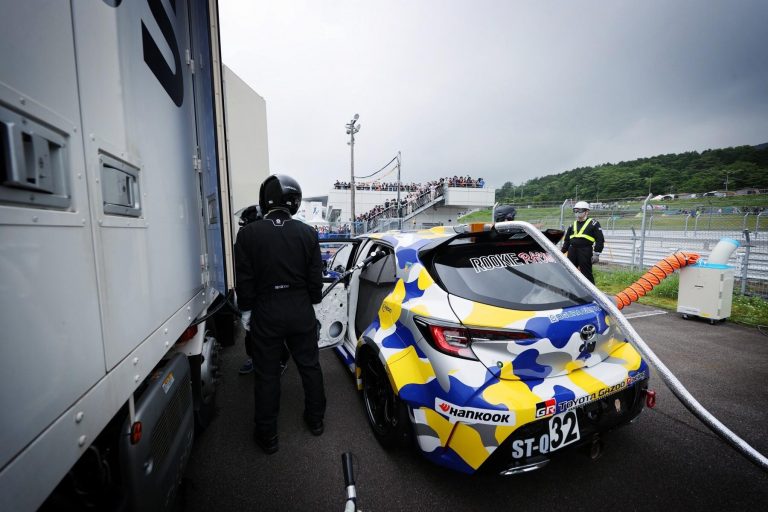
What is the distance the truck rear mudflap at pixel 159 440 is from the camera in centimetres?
117

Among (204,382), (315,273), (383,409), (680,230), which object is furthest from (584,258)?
(680,230)

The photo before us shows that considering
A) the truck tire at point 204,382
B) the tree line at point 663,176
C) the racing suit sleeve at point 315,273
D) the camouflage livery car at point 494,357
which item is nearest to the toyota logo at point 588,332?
the camouflage livery car at point 494,357

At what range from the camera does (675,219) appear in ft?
38.8

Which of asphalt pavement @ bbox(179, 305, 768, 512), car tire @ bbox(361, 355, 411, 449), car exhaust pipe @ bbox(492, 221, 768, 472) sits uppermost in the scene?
car exhaust pipe @ bbox(492, 221, 768, 472)

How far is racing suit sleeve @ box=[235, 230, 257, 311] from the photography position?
89.7 inches

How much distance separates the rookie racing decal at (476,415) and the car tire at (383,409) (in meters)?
0.36

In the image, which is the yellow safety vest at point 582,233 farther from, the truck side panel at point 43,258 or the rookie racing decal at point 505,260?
the truck side panel at point 43,258

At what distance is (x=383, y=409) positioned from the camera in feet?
7.85

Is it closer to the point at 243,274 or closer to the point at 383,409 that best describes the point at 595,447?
the point at 383,409

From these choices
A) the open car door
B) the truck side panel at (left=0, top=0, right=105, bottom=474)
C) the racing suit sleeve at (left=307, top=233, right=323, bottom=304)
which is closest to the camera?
the truck side panel at (left=0, top=0, right=105, bottom=474)

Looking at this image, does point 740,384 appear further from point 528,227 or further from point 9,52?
point 9,52

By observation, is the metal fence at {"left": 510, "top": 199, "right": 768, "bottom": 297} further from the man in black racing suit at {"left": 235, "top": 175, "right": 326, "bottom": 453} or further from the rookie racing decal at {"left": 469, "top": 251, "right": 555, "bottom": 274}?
the man in black racing suit at {"left": 235, "top": 175, "right": 326, "bottom": 453}

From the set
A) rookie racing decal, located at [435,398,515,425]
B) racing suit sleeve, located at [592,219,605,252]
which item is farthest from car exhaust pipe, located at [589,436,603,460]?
racing suit sleeve, located at [592,219,605,252]

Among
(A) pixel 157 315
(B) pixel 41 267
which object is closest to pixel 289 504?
(A) pixel 157 315
